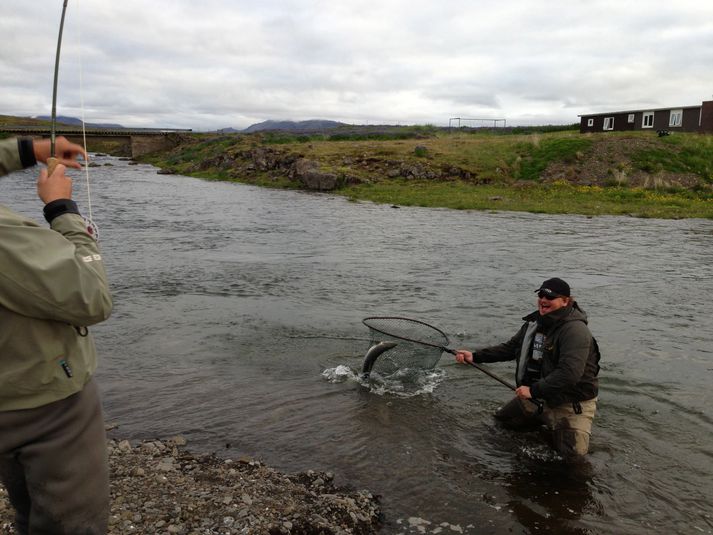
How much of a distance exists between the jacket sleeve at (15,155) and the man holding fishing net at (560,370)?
530cm

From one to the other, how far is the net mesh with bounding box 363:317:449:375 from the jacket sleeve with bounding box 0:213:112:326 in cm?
531

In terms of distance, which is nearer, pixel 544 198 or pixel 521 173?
pixel 544 198

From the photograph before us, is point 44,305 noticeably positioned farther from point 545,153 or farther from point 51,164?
point 545,153

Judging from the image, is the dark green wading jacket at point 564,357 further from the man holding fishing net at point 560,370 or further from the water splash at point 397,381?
the water splash at point 397,381

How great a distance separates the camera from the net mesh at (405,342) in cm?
800

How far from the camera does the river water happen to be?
604cm

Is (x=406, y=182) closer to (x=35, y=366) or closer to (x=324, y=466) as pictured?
(x=324, y=466)

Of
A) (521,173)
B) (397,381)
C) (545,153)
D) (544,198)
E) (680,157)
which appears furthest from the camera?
(545,153)

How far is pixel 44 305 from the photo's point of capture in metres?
2.54

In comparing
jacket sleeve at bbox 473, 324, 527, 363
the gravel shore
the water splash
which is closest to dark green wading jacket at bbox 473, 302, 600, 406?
jacket sleeve at bbox 473, 324, 527, 363

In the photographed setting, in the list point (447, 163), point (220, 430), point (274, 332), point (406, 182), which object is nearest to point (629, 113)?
point (447, 163)

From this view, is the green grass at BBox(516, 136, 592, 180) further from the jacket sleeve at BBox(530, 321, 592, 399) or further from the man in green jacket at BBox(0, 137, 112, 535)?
the man in green jacket at BBox(0, 137, 112, 535)

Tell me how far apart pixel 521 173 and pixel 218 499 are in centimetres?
3971

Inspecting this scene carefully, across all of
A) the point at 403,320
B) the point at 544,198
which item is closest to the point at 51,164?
the point at 403,320
